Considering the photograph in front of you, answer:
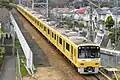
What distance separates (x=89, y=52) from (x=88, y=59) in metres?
0.33

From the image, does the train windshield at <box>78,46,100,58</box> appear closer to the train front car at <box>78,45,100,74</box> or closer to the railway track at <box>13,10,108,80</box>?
the train front car at <box>78,45,100,74</box>

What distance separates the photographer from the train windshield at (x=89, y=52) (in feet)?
46.9

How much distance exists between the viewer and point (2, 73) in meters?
22.7

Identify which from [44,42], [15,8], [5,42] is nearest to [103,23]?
[5,42]

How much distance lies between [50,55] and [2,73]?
593 centimetres

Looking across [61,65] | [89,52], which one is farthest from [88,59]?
[61,65]

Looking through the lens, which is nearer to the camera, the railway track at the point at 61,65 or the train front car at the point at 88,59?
the railway track at the point at 61,65

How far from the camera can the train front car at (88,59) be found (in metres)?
14.2

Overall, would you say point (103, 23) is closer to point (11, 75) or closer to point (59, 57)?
point (11, 75)

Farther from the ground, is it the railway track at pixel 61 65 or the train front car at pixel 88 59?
the train front car at pixel 88 59

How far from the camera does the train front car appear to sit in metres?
14.2

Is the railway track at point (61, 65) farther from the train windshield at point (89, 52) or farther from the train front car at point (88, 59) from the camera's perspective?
the train windshield at point (89, 52)

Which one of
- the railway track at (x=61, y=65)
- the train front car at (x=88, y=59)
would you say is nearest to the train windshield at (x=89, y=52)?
the train front car at (x=88, y=59)

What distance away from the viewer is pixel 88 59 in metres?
14.3
